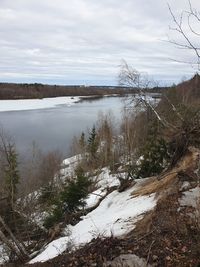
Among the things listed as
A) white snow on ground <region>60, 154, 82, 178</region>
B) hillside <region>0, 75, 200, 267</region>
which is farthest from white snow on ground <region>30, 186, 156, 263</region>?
white snow on ground <region>60, 154, 82, 178</region>

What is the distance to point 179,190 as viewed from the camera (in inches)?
305

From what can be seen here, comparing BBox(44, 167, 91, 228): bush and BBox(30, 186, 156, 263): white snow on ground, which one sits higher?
BBox(30, 186, 156, 263): white snow on ground

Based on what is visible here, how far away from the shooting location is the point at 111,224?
25.7 feet

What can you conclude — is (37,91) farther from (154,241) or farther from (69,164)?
(154,241)

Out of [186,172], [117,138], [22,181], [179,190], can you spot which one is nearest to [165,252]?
[179,190]

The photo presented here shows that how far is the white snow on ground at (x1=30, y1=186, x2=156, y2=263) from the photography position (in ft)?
23.3

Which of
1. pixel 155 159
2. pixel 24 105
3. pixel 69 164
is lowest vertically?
pixel 69 164

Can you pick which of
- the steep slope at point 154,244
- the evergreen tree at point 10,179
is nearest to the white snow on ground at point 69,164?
the evergreen tree at point 10,179

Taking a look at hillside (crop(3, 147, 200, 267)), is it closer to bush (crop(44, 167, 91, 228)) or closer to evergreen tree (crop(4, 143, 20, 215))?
bush (crop(44, 167, 91, 228))

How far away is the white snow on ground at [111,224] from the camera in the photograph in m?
7.09

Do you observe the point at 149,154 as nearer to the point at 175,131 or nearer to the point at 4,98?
the point at 175,131

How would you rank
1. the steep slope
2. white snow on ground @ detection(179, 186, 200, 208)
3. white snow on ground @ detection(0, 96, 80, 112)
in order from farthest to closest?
1. white snow on ground @ detection(0, 96, 80, 112)
2. white snow on ground @ detection(179, 186, 200, 208)
3. the steep slope

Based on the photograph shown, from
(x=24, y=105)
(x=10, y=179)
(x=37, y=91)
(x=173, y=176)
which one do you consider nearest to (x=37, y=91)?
(x=37, y=91)

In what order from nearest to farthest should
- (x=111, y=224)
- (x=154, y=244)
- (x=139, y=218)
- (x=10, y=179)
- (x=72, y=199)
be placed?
(x=154, y=244) < (x=139, y=218) < (x=111, y=224) < (x=72, y=199) < (x=10, y=179)
